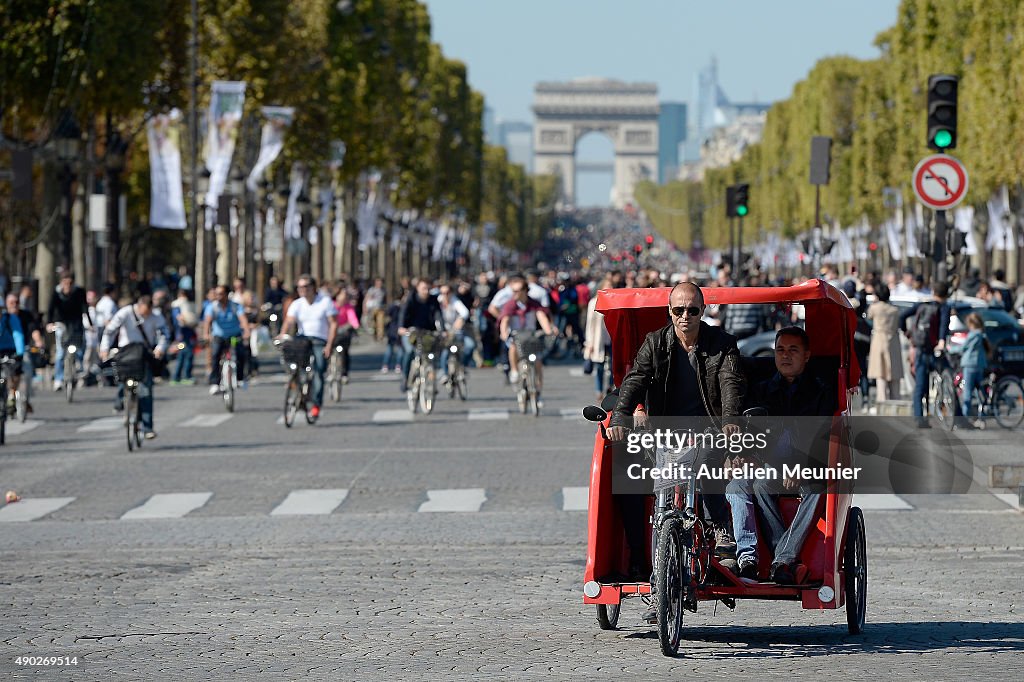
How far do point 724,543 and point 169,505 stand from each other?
8.04m

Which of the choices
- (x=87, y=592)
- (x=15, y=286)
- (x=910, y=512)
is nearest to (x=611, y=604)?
(x=87, y=592)

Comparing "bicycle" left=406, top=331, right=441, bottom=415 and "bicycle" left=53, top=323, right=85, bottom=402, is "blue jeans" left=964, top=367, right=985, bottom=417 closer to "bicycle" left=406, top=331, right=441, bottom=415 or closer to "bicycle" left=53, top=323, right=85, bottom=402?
"bicycle" left=406, top=331, right=441, bottom=415

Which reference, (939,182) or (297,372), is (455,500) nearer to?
(939,182)

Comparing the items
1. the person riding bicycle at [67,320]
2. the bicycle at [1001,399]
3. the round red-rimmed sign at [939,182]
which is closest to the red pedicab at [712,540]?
the round red-rimmed sign at [939,182]

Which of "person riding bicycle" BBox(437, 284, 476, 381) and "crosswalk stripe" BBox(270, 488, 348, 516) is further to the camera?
"person riding bicycle" BBox(437, 284, 476, 381)

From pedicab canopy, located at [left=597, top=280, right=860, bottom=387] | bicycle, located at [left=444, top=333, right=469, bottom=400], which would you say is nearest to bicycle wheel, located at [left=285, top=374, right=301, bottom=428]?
bicycle, located at [left=444, top=333, right=469, bottom=400]

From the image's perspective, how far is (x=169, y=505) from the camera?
16625mm

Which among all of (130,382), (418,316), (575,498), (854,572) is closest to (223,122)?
(418,316)

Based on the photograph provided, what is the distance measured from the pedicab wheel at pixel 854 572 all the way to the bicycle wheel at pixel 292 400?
1505cm

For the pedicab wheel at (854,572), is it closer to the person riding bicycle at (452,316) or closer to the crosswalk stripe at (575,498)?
the crosswalk stripe at (575,498)

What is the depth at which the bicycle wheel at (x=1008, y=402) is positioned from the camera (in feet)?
75.0

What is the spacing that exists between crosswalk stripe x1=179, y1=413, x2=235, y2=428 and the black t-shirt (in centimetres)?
1621

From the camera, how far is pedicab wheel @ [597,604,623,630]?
995 centimetres

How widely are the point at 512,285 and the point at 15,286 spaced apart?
21246 millimetres
